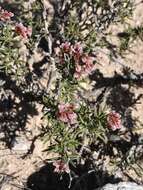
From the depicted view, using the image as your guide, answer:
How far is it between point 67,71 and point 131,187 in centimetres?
138

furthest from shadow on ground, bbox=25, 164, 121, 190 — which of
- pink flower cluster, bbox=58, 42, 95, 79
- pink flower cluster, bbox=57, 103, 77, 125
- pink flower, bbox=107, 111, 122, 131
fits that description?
pink flower cluster, bbox=58, 42, 95, 79

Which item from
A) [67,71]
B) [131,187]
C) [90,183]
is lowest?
[131,187]

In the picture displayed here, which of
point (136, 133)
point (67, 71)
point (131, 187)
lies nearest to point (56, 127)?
point (67, 71)

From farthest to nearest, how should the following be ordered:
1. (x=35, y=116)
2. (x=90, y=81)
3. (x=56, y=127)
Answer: (x=90, y=81) < (x=35, y=116) < (x=56, y=127)

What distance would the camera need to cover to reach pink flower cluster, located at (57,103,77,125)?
4705mm

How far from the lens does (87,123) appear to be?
505cm

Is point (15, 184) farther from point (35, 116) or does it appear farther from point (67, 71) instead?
point (67, 71)

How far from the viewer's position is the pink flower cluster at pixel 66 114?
471 cm

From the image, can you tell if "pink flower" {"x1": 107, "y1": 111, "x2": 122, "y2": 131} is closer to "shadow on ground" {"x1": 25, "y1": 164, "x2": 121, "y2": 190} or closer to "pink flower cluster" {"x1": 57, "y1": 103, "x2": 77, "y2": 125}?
"pink flower cluster" {"x1": 57, "y1": 103, "x2": 77, "y2": 125}

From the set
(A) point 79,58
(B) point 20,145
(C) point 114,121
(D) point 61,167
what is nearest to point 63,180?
(B) point 20,145

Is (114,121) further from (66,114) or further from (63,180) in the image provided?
(63,180)

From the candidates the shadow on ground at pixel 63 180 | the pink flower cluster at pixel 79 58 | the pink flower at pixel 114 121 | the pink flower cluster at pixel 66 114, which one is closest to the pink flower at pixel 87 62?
the pink flower cluster at pixel 79 58

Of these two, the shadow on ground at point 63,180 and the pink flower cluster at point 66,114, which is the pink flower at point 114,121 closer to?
the pink flower cluster at point 66,114

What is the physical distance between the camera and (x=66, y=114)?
4.72 meters
